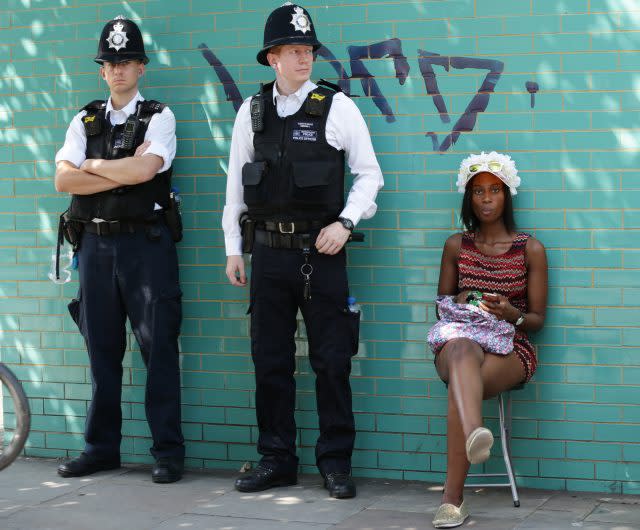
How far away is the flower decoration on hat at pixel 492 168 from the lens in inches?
207

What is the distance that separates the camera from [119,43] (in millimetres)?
5781

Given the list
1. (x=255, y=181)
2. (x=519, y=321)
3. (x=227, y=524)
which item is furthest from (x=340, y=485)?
(x=255, y=181)

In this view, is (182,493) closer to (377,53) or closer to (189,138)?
(189,138)

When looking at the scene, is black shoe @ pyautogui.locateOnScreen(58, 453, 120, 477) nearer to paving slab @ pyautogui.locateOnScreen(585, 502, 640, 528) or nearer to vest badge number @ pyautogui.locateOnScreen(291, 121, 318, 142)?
vest badge number @ pyautogui.locateOnScreen(291, 121, 318, 142)

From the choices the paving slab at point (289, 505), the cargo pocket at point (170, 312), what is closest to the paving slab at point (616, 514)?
the paving slab at point (289, 505)

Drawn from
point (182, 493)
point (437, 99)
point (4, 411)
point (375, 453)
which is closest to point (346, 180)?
point (437, 99)

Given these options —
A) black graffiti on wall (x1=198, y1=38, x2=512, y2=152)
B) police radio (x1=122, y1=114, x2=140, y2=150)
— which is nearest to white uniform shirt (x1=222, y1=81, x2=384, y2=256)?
black graffiti on wall (x1=198, y1=38, x2=512, y2=152)

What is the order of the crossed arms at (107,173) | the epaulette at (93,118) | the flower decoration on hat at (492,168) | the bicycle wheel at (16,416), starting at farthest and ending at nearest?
the epaulette at (93,118) → the crossed arms at (107,173) → the flower decoration on hat at (492,168) → the bicycle wheel at (16,416)

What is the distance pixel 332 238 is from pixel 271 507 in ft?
4.52

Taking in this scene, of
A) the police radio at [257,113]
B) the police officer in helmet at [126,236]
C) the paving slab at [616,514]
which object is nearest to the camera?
the paving slab at [616,514]

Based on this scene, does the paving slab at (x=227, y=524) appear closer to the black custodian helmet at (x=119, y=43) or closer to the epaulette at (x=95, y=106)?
the epaulette at (x=95, y=106)

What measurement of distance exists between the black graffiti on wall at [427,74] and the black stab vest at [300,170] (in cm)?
31

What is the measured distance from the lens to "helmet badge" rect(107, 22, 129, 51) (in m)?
5.78

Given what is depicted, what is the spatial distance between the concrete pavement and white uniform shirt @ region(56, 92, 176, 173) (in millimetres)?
1755
